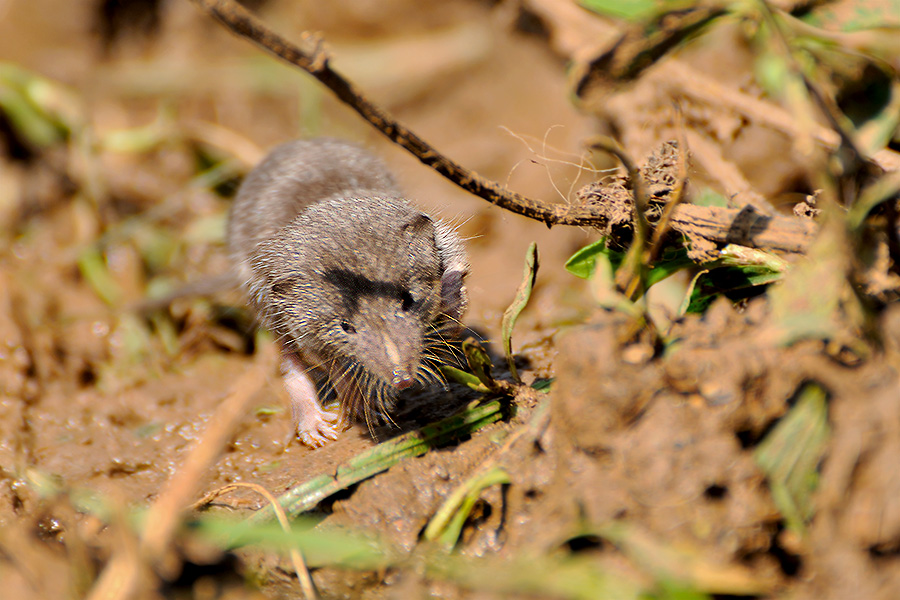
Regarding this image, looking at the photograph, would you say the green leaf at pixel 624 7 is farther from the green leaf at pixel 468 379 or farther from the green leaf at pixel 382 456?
the green leaf at pixel 382 456

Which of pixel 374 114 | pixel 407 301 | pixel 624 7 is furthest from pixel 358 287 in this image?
pixel 624 7

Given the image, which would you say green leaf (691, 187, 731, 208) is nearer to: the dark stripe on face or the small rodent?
the small rodent

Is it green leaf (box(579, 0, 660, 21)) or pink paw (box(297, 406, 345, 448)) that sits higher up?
green leaf (box(579, 0, 660, 21))

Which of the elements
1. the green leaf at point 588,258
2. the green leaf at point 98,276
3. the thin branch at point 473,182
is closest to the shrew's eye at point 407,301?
the thin branch at point 473,182

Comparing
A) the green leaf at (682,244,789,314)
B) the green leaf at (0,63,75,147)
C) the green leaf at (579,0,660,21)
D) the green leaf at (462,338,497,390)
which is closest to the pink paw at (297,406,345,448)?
the green leaf at (462,338,497,390)

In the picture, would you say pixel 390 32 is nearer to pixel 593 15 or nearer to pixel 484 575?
pixel 593 15

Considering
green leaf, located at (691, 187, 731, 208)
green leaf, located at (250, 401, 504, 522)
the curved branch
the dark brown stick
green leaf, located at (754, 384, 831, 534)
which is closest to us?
green leaf, located at (754, 384, 831, 534)
